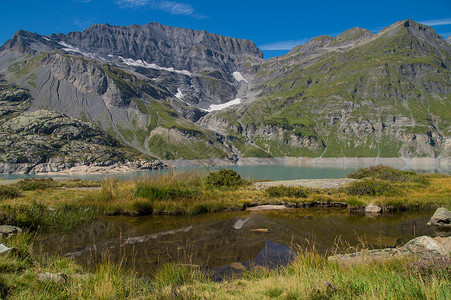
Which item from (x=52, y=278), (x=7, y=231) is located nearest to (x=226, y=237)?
(x=52, y=278)

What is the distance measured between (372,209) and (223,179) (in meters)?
13.1

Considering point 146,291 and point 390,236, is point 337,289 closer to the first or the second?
point 146,291

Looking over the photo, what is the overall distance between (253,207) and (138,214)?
26.7 ft

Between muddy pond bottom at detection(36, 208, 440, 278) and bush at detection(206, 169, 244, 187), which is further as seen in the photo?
bush at detection(206, 169, 244, 187)

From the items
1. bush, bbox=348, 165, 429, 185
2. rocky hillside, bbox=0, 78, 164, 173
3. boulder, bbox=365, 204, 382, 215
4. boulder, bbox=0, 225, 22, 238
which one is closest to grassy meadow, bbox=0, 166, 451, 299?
bush, bbox=348, 165, 429, 185

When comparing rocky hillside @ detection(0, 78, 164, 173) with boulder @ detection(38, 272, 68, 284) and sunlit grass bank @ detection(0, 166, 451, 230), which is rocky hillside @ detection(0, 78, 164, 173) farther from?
boulder @ detection(38, 272, 68, 284)

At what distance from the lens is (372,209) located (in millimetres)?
17109

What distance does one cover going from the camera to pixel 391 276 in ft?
15.5

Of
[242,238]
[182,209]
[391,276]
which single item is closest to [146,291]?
[391,276]

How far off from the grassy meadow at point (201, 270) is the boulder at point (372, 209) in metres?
0.73

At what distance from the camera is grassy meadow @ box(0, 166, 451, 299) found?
4.52 meters

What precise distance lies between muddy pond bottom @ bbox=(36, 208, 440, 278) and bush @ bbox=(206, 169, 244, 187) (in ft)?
24.3

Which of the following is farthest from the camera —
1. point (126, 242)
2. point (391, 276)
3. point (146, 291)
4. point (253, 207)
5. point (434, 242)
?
point (253, 207)

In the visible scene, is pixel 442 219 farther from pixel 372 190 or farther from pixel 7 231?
pixel 7 231
